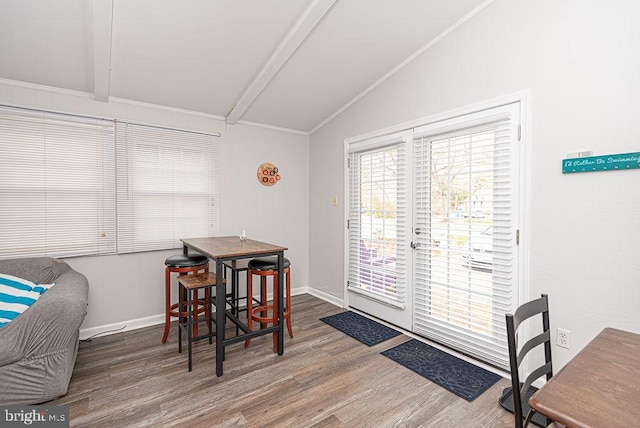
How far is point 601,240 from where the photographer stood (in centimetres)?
195

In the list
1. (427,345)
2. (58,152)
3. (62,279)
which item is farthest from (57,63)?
(427,345)

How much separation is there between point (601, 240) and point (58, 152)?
14.4 ft

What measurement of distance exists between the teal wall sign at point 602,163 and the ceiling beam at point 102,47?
312cm

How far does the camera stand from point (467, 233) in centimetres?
261

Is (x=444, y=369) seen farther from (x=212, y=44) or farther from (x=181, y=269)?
(x=212, y=44)

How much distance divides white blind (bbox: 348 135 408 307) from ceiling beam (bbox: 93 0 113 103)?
2.49m

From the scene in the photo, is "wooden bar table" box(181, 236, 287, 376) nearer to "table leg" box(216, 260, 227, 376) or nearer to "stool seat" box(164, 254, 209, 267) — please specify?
"table leg" box(216, 260, 227, 376)

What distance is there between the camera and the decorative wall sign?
13.5 feet

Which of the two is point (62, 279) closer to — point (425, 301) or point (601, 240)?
point (425, 301)

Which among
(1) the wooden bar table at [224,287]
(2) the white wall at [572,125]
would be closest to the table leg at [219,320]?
(1) the wooden bar table at [224,287]

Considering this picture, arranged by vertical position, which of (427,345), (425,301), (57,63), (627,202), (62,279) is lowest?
(427,345)

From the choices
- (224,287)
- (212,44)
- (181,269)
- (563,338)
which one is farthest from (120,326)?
(563,338)

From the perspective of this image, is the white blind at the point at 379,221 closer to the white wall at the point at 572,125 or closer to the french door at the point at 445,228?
the french door at the point at 445,228

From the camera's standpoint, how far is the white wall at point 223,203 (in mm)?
3023
